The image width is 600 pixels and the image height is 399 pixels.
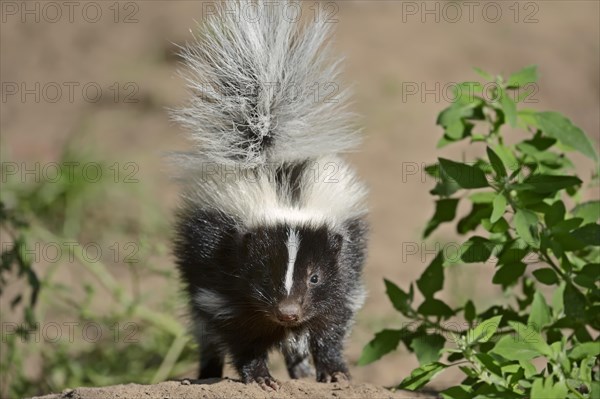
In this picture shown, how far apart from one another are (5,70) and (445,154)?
6144 millimetres

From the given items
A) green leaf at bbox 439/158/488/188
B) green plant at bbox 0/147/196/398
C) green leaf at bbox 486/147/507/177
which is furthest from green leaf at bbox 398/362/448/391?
green plant at bbox 0/147/196/398

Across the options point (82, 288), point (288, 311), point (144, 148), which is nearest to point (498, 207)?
point (288, 311)

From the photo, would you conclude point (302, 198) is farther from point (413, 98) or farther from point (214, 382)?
point (413, 98)

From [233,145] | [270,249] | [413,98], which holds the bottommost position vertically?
[270,249]

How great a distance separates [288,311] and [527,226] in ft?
4.13

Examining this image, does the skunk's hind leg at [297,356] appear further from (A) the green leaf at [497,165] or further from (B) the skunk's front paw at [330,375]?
(A) the green leaf at [497,165]

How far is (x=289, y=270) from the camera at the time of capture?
16.0 feet

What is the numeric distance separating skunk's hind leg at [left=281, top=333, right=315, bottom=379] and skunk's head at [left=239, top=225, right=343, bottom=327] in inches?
8.6

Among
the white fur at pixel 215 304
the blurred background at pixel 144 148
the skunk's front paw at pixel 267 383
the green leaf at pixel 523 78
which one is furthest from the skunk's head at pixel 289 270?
the green leaf at pixel 523 78

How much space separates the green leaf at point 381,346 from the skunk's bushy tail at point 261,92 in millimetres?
1085

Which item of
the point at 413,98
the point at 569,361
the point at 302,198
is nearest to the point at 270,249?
the point at 302,198

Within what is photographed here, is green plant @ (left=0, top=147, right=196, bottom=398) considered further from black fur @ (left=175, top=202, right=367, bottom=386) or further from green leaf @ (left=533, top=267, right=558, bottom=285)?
green leaf @ (left=533, top=267, right=558, bottom=285)

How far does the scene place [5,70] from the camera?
12.5m

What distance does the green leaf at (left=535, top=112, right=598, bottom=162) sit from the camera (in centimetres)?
487
